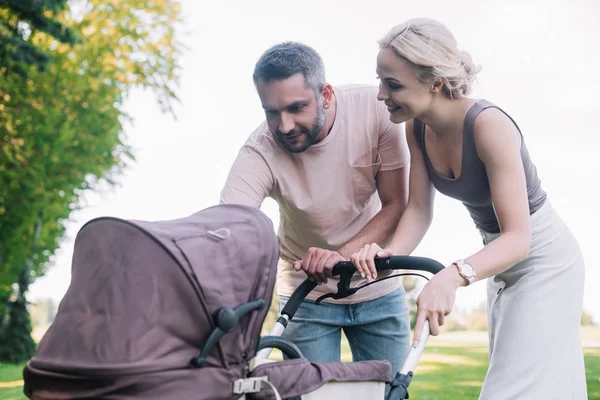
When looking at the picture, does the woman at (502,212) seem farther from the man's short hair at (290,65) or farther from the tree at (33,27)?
the tree at (33,27)

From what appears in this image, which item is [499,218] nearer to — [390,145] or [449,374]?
[390,145]

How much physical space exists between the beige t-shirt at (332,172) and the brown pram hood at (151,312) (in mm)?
834

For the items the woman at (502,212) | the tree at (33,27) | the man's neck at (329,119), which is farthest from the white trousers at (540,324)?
the tree at (33,27)

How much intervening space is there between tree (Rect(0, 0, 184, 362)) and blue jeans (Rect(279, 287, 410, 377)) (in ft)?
29.6

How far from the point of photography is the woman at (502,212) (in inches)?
78.1

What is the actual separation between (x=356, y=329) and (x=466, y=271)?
95 centimetres

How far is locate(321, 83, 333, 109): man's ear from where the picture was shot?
8.47ft

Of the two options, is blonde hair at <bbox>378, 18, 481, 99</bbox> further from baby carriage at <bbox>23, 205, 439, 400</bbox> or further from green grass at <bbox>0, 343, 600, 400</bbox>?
green grass at <bbox>0, 343, 600, 400</bbox>

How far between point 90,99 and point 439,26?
1138 cm

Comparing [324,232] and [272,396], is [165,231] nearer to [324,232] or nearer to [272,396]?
[272,396]

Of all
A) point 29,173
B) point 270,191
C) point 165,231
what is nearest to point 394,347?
point 270,191

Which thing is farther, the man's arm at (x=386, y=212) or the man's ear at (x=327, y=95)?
the man's ear at (x=327, y=95)

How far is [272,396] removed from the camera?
1.64 metres

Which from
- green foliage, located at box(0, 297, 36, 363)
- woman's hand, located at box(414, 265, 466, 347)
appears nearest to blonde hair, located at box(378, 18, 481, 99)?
woman's hand, located at box(414, 265, 466, 347)
